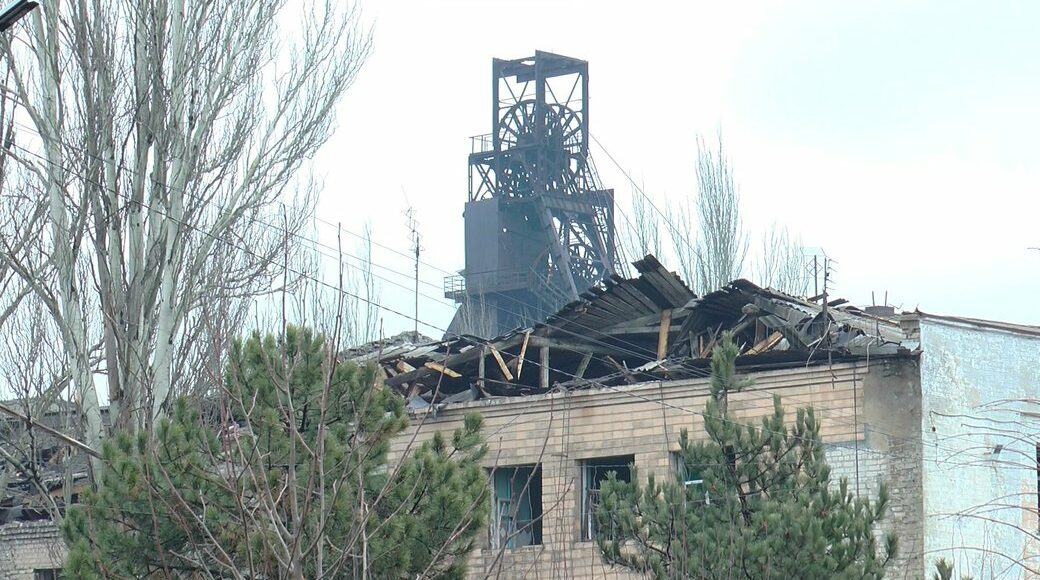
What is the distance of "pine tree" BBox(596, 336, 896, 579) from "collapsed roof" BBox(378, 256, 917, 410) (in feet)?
14.4

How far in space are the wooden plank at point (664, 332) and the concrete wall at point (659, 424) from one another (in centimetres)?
87

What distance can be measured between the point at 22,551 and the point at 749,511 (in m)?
14.7

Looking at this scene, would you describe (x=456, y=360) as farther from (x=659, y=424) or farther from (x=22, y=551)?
(x=22, y=551)

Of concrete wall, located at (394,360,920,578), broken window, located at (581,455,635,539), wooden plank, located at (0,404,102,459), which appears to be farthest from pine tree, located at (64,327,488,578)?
broken window, located at (581,455,635,539)

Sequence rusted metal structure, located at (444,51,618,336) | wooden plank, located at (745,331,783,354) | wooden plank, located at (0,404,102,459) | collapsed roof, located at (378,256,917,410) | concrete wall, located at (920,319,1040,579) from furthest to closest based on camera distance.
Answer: rusted metal structure, located at (444,51,618,336) < wooden plank, located at (745,331,783,354) < collapsed roof, located at (378,256,917,410) < concrete wall, located at (920,319,1040,579) < wooden plank, located at (0,404,102,459)

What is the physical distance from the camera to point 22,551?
23141mm

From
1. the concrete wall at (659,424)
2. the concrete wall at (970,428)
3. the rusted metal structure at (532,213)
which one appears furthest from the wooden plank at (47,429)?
the rusted metal structure at (532,213)

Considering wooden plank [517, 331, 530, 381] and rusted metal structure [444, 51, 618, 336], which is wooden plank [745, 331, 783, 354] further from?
rusted metal structure [444, 51, 618, 336]

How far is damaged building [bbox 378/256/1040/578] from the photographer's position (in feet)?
56.1

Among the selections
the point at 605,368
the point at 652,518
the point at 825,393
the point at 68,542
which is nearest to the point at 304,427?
the point at 68,542

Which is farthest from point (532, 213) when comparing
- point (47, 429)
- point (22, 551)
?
point (47, 429)

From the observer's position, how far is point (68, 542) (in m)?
9.86

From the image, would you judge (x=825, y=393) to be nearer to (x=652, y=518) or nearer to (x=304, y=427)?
(x=652, y=518)

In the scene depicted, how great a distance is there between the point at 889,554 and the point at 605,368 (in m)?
8.58
